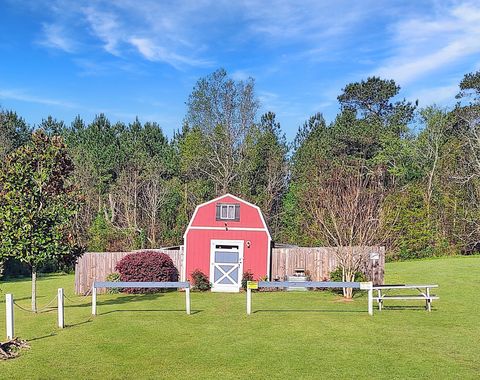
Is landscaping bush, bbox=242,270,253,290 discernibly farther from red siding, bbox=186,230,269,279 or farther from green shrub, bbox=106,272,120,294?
green shrub, bbox=106,272,120,294

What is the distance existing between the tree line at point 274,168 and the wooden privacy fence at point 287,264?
13.0 metres

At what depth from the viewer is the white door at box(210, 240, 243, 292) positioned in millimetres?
25031

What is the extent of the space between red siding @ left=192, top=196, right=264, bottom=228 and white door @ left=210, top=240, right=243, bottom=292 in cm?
85

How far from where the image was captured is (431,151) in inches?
1756

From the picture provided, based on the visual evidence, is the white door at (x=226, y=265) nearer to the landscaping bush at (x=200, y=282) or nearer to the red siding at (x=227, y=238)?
the red siding at (x=227, y=238)

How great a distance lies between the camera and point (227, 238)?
25469 millimetres

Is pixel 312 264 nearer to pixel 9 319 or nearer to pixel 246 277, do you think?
pixel 246 277

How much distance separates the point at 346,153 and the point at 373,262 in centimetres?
2325

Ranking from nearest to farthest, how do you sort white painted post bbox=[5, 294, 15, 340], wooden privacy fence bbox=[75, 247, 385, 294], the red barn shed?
white painted post bbox=[5, 294, 15, 340], wooden privacy fence bbox=[75, 247, 385, 294], the red barn shed

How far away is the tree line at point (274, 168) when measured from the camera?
130 feet

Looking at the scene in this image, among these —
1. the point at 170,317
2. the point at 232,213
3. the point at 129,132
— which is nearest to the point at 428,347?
the point at 170,317

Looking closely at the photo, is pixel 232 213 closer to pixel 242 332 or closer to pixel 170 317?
pixel 170 317

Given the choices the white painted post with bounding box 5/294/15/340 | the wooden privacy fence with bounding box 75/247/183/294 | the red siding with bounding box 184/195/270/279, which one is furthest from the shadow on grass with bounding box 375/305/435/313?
the wooden privacy fence with bounding box 75/247/183/294

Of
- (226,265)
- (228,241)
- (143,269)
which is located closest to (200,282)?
(226,265)
